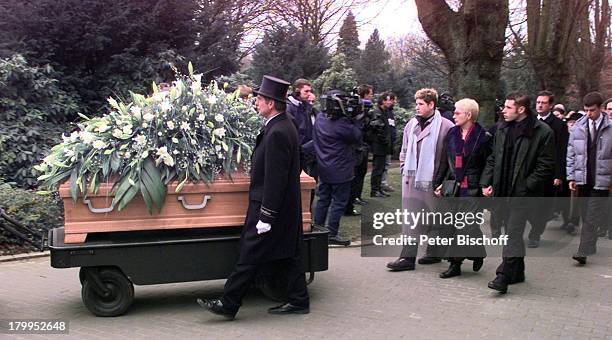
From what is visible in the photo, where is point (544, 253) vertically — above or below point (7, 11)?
below

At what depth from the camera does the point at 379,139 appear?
35.0 feet

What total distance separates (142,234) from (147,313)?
2.25 ft

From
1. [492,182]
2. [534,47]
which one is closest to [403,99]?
[534,47]

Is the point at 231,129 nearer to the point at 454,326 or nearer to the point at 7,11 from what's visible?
the point at 454,326

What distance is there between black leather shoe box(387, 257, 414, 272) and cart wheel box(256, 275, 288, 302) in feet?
5.26

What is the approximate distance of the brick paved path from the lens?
4578 millimetres

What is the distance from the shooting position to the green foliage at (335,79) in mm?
15344

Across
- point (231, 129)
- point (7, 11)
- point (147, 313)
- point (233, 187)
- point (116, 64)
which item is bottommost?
point (147, 313)

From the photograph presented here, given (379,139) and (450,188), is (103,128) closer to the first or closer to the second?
(450,188)

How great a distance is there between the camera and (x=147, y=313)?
4.99 metres

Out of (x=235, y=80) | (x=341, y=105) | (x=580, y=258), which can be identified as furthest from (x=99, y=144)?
(x=235, y=80)

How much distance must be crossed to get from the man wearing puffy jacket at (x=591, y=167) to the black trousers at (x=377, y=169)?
4263 mm

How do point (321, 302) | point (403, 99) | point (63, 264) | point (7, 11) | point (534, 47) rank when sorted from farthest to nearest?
point (403, 99), point (534, 47), point (7, 11), point (321, 302), point (63, 264)

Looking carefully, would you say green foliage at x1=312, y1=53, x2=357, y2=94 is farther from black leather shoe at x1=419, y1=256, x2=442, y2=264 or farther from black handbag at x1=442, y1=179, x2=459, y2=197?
black handbag at x1=442, y1=179, x2=459, y2=197
